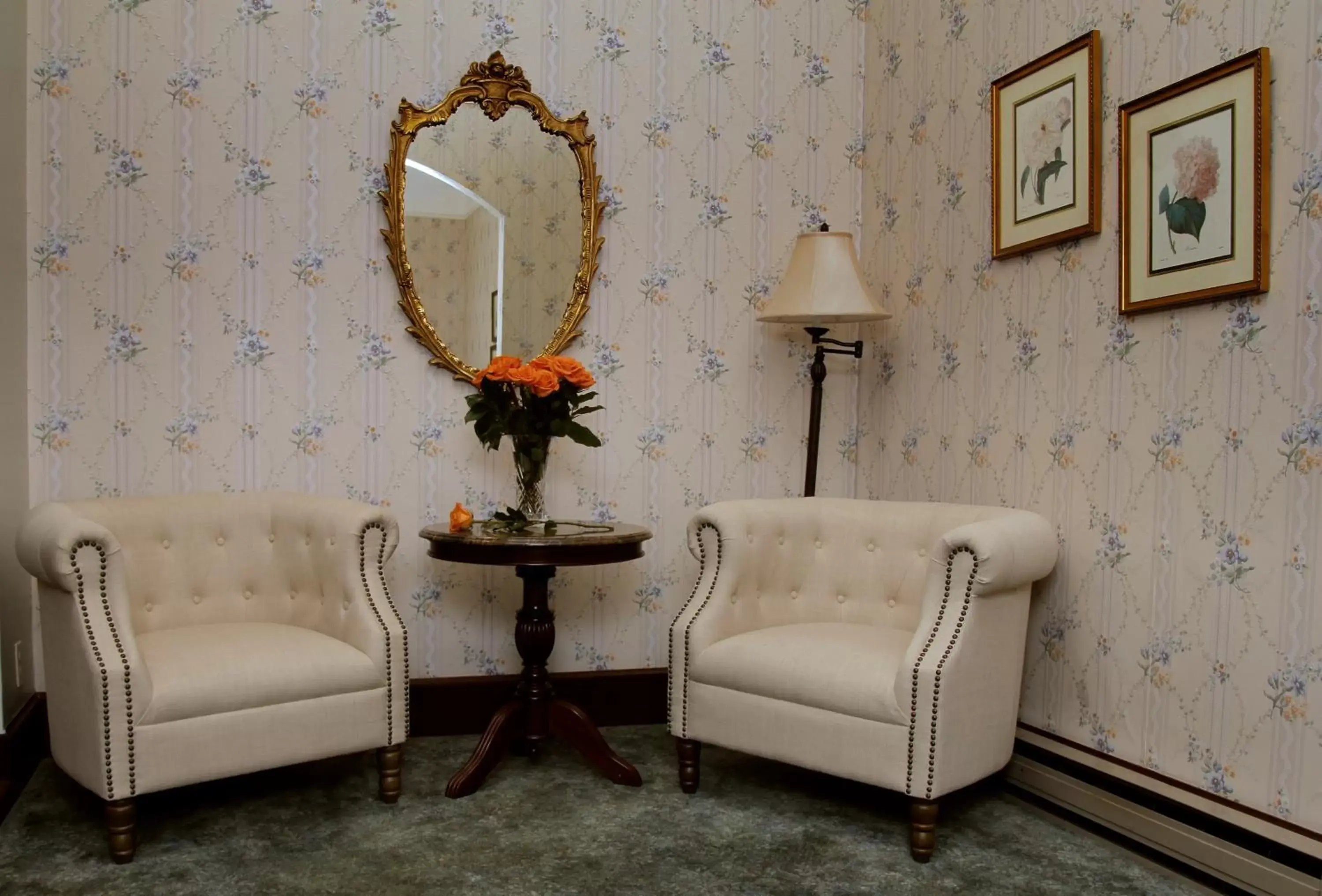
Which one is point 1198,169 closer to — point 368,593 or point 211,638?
point 368,593

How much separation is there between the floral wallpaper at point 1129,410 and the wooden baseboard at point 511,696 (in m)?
1.11

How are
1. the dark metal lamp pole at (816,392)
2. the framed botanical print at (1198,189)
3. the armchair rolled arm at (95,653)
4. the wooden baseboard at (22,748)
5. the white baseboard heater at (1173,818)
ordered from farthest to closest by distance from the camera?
the dark metal lamp pole at (816,392), the wooden baseboard at (22,748), the armchair rolled arm at (95,653), the framed botanical print at (1198,189), the white baseboard heater at (1173,818)

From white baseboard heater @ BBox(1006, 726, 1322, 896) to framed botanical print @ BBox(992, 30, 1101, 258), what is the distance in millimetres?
1394

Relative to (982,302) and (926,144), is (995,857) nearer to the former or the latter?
(982,302)

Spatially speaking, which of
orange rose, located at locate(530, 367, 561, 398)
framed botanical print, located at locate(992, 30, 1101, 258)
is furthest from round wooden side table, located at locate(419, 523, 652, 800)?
framed botanical print, located at locate(992, 30, 1101, 258)

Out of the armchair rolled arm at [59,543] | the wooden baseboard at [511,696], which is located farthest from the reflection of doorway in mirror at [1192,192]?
the armchair rolled arm at [59,543]

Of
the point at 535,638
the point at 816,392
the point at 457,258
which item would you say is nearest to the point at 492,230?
the point at 457,258

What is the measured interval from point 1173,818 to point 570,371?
6.26 feet

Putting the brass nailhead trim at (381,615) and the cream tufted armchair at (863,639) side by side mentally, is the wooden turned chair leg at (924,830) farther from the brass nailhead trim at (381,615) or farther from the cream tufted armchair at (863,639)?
the brass nailhead trim at (381,615)

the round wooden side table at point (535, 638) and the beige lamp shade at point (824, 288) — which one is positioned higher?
the beige lamp shade at point (824, 288)

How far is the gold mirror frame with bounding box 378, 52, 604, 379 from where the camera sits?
11.6ft

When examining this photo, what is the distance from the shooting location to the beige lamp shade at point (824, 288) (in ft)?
11.4

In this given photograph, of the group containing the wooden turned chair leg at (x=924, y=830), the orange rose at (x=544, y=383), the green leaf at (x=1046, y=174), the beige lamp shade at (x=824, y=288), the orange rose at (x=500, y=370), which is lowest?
the wooden turned chair leg at (x=924, y=830)

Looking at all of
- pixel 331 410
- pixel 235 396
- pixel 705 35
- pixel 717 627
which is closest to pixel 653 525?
pixel 717 627
